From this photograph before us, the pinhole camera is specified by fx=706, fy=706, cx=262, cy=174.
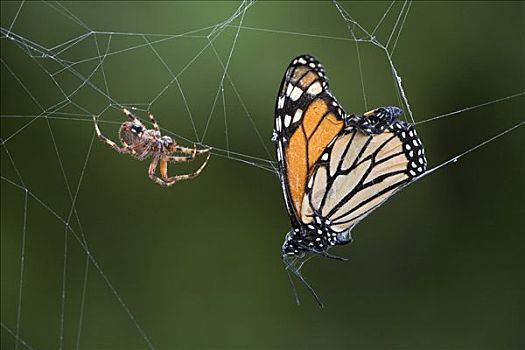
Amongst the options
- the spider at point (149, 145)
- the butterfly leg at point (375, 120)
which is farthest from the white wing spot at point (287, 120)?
the spider at point (149, 145)

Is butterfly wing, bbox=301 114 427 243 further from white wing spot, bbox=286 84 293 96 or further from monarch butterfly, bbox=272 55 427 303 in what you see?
white wing spot, bbox=286 84 293 96

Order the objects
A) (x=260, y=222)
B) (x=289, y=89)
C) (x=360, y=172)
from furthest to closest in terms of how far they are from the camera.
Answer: (x=260, y=222), (x=360, y=172), (x=289, y=89)

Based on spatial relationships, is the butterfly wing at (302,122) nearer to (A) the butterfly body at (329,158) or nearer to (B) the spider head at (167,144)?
(A) the butterfly body at (329,158)

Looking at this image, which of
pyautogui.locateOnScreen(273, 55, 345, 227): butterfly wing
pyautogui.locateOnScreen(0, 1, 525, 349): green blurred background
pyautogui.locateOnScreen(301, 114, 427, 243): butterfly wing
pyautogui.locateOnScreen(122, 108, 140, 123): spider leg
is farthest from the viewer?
pyautogui.locateOnScreen(0, 1, 525, 349): green blurred background

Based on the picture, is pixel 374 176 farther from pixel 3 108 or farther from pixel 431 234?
pixel 3 108

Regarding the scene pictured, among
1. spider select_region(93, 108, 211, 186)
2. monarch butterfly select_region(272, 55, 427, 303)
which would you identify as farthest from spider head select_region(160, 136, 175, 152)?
monarch butterfly select_region(272, 55, 427, 303)

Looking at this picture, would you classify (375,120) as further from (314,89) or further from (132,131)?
(132,131)

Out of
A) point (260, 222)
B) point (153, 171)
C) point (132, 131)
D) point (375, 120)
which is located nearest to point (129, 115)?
point (132, 131)

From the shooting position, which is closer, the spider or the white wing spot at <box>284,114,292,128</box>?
the white wing spot at <box>284,114,292,128</box>
